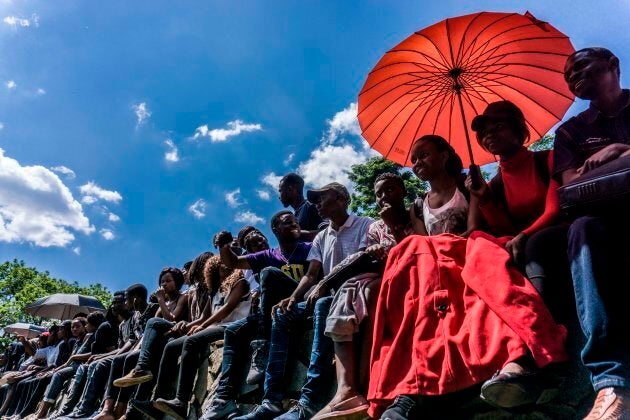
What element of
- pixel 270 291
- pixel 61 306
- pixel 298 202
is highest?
pixel 61 306

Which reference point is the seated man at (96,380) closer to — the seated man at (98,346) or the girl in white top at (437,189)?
the seated man at (98,346)

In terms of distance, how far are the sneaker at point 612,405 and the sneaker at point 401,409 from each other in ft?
2.79

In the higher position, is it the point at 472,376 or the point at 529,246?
the point at 529,246

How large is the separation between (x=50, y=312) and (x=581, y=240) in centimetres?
1747

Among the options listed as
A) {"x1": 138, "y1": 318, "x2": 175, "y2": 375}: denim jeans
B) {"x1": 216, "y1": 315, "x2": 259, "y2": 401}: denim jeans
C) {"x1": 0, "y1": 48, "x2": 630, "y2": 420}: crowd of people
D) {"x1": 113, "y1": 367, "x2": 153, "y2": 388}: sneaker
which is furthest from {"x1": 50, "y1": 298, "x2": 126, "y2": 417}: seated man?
{"x1": 216, "y1": 315, "x2": 259, "y2": 401}: denim jeans

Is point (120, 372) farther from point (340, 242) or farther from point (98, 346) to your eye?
point (340, 242)

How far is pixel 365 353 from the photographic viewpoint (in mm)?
2963

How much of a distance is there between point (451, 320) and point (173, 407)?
3243 millimetres

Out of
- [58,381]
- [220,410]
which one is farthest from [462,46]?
[58,381]

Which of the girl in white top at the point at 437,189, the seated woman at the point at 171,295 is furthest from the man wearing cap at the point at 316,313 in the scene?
the seated woman at the point at 171,295

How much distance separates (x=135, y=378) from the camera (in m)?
5.28

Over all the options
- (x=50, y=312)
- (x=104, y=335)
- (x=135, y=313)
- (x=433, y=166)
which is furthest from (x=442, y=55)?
(x=50, y=312)

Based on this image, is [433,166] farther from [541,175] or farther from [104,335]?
[104,335]

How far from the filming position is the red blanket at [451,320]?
209 cm
